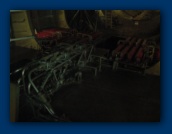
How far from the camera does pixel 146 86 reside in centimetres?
196

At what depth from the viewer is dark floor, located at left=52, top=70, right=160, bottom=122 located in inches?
75.4

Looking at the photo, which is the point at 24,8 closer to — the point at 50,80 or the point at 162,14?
the point at 50,80

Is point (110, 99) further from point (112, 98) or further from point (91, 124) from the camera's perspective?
point (91, 124)

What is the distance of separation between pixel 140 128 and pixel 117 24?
2.61ft

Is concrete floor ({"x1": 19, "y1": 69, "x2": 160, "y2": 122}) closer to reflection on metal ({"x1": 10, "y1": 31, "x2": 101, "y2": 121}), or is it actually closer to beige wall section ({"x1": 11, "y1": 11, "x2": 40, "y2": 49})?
reflection on metal ({"x1": 10, "y1": 31, "x2": 101, "y2": 121})

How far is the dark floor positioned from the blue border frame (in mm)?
65

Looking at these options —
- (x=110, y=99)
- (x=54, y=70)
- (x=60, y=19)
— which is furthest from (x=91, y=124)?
(x=60, y=19)

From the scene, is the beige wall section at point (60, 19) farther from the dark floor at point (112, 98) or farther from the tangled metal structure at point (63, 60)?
the dark floor at point (112, 98)

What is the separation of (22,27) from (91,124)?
887 mm

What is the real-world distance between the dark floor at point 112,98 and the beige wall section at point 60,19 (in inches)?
16.5

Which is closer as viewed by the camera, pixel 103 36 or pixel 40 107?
pixel 40 107

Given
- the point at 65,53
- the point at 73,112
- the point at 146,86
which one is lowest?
the point at 73,112

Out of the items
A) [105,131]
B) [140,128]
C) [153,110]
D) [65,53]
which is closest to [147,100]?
[153,110]

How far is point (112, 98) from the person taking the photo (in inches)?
77.1
